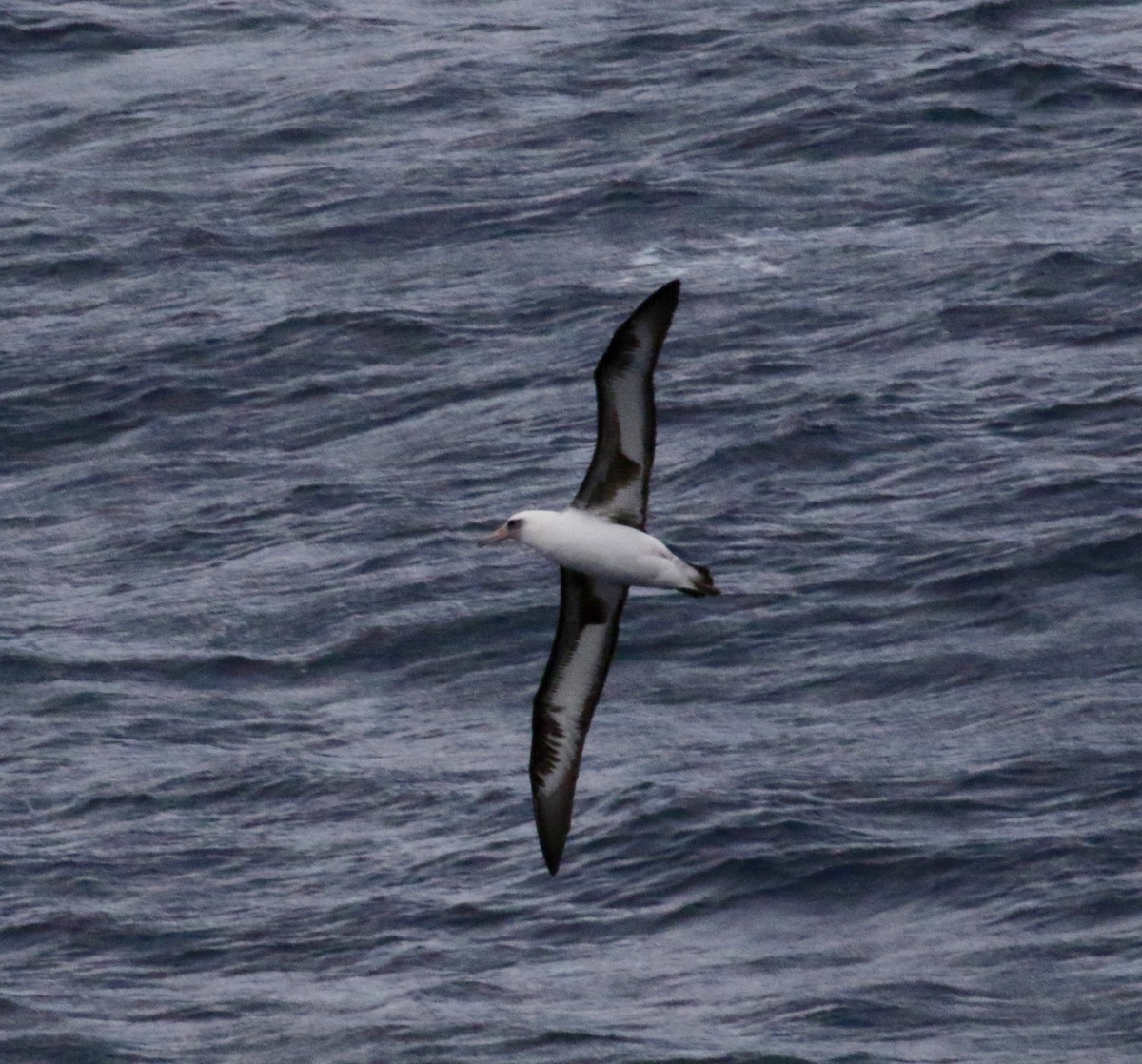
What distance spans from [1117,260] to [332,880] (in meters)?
12.6

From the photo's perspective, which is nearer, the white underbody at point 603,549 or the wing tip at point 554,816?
the white underbody at point 603,549

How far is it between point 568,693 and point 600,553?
165 cm

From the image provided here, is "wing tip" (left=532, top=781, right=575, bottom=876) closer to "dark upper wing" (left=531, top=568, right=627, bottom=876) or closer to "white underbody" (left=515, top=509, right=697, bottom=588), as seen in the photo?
"dark upper wing" (left=531, top=568, right=627, bottom=876)

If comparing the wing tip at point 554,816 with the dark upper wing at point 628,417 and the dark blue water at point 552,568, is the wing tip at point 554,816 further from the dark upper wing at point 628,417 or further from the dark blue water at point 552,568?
the dark blue water at point 552,568

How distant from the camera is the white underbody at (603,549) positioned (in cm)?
1881

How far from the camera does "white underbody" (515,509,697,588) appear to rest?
18.8 meters

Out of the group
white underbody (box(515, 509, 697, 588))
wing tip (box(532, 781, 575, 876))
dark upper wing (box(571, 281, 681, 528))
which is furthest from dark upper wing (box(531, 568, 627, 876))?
dark upper wing (box(571, 281, 681, 528))

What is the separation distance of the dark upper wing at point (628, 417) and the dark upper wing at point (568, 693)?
3.16 ft

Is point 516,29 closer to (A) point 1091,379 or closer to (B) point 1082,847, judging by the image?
(A) point 1091,379

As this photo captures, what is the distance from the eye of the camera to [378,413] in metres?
32.6

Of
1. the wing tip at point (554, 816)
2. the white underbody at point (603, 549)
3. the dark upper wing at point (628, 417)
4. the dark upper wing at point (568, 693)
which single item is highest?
the dark upper wing at point (628, 417)

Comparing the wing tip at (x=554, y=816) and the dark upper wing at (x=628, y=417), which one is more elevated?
the dark upper wing at (x=628, y=417)

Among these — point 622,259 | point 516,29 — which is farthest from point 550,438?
point 516,29

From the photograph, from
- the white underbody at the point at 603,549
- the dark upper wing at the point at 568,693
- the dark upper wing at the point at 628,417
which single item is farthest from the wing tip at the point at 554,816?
the dark upper wing at the point at 628,417
